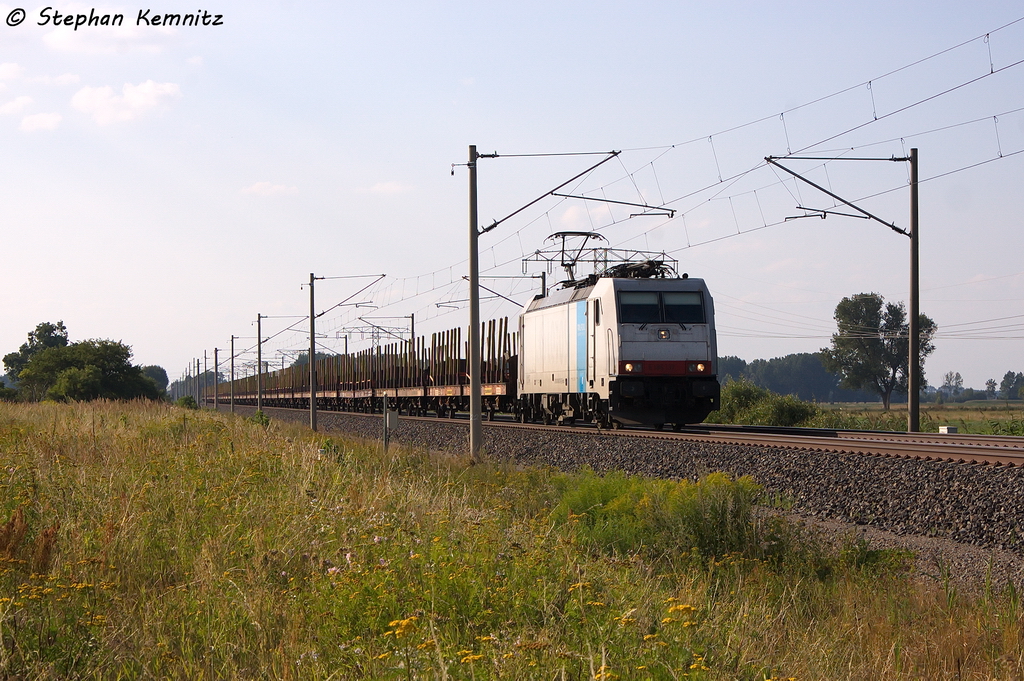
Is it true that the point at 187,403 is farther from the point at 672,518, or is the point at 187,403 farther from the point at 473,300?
the point at 672,518

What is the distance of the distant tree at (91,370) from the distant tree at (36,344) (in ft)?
191

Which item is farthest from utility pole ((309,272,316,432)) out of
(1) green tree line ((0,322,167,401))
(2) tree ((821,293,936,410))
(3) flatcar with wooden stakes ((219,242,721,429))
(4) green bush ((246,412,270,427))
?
(2) tree ((821,293,936,410))

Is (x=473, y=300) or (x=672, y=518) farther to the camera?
(x=473, y=300)

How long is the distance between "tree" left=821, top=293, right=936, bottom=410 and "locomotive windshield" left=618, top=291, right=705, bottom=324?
88777 mm

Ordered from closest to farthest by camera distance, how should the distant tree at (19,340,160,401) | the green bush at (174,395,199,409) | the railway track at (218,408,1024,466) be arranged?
the railway track at (218,408,1024,466), the green bush at (174,395,199,409), the distant tree at (19,340,160,401)

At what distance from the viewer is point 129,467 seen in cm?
1001

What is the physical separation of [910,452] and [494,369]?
22.0 m

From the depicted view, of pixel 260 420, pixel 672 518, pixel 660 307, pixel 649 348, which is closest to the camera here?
pixel 672 518

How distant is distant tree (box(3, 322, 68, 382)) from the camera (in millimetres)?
114875

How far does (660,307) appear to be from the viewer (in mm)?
21641

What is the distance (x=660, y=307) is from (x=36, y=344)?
384 ft

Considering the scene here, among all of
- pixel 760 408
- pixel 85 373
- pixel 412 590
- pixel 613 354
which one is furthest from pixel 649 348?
pixel 85 373

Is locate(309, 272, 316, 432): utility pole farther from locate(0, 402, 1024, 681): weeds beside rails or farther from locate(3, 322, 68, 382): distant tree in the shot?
locate(3, 322, 68, 382): distant tree

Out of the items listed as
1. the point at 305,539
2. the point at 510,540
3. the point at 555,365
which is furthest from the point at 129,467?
the point at 555,365
